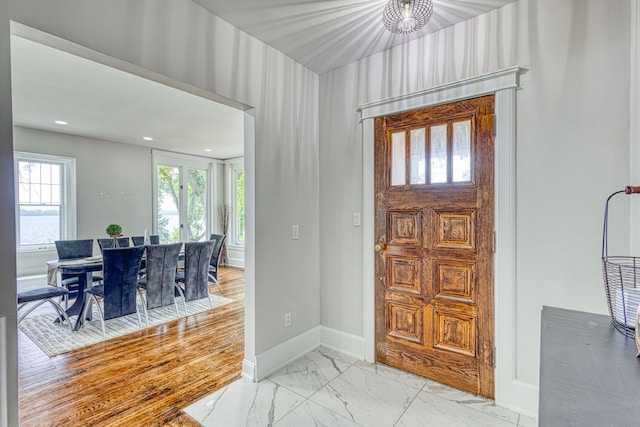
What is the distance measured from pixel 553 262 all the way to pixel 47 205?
644cm

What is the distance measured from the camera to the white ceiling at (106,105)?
8.58 feet

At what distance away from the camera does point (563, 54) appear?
1769 millimetres

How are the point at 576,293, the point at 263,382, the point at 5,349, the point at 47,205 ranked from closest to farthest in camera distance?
the point at 5,349, the point at 576,293, the point at 263,382, the point at 47,205

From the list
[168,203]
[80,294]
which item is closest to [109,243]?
[80,294]

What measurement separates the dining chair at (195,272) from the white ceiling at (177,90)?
1.71m

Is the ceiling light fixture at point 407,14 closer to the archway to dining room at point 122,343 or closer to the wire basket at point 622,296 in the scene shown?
the archway to dining room at point 122,343

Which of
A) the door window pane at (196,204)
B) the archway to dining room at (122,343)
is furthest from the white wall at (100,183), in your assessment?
the door window pane at (196,204)

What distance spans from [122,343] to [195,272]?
3.57ft

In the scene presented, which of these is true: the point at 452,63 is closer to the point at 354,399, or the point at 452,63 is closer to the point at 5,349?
the point at 354,399

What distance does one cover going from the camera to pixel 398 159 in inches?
94.8

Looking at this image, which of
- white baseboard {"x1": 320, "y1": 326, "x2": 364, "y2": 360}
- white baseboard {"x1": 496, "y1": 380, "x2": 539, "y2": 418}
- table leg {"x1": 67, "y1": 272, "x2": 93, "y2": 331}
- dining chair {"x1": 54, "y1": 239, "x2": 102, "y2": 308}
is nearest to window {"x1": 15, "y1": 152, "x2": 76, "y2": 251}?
dining chair {"x1": 54, "y1": 239, "x2": 102, "y2": 308}

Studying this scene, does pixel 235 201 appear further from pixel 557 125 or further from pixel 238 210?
pixel 557 125

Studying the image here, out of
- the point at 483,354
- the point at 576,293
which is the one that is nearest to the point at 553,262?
the point at 576,293

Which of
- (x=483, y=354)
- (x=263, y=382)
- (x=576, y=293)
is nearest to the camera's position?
(x=576, y=293)
